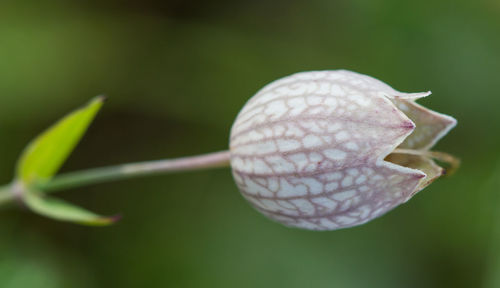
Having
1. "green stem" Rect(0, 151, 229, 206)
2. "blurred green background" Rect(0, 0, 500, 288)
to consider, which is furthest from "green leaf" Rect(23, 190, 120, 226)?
"blurred green background" Rect(0, 0, 500, 288)

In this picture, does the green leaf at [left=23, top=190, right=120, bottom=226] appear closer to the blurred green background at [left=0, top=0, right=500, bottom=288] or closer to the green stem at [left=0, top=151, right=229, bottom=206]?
the green stem at [left=0, top=151, right=229, bottom=206]

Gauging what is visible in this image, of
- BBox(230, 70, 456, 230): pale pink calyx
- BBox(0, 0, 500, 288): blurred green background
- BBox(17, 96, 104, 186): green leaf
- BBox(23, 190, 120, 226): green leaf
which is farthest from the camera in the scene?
BBox(0, 0, 500, 288): blurred green background

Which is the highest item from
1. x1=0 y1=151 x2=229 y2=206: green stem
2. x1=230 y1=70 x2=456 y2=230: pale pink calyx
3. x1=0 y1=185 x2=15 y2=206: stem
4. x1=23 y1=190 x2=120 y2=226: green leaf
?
x1=230 y1=70 x2=456 y2=230: pale pink calyx

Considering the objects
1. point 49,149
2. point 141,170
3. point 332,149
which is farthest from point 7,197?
point 332,149

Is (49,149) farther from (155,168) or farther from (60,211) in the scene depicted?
(155,168)

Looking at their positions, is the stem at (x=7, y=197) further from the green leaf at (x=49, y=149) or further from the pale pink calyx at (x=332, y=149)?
the pale pink calyx at (x=332, y=149)
